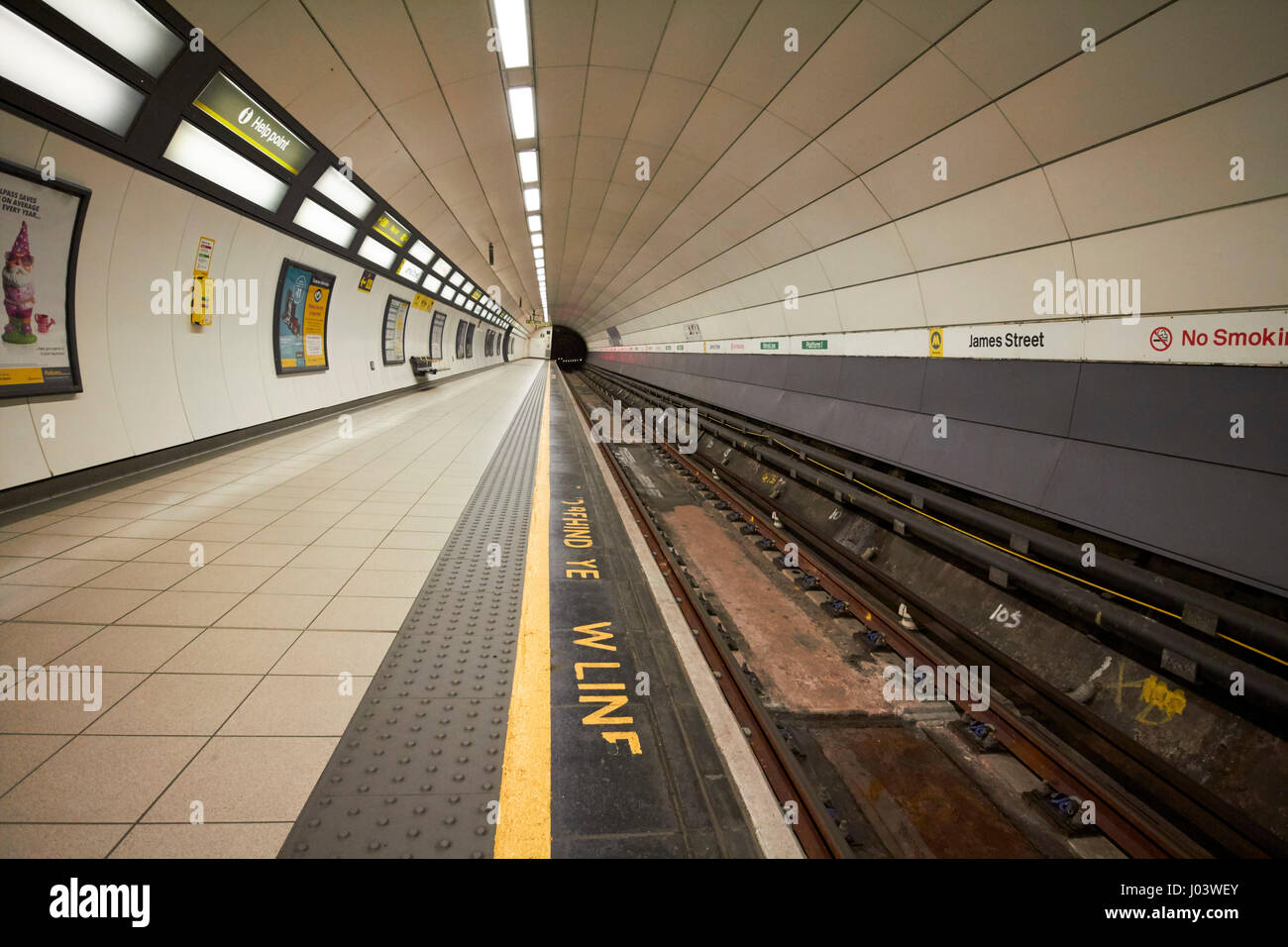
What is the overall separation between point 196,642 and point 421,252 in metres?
11.1

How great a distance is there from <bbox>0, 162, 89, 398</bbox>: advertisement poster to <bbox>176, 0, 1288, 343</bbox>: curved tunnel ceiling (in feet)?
7.21

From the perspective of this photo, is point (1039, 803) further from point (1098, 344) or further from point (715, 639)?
point (1098, 344)

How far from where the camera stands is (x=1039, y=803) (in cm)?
252

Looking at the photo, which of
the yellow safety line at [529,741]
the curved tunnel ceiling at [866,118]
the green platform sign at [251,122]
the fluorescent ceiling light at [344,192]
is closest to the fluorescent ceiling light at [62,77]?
the green platform sign at [251,122]

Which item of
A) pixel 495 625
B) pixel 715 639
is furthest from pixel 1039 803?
pixel 495 625

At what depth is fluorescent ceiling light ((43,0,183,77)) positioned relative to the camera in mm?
3525

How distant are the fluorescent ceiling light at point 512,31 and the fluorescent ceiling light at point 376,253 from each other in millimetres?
5708

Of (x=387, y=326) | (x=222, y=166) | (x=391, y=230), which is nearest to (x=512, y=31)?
(x=222, y=166)

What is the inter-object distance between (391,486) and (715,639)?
4.85 m

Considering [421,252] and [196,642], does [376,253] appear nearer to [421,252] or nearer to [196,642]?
[421,252]

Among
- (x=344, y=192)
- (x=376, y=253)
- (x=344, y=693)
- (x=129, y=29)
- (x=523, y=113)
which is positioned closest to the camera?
(x=344, y=693)

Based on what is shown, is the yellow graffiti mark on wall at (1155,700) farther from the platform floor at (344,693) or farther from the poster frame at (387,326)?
the poster frame at (387,326)

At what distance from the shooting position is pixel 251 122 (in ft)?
17.0

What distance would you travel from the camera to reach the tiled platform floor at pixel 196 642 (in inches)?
72.4
